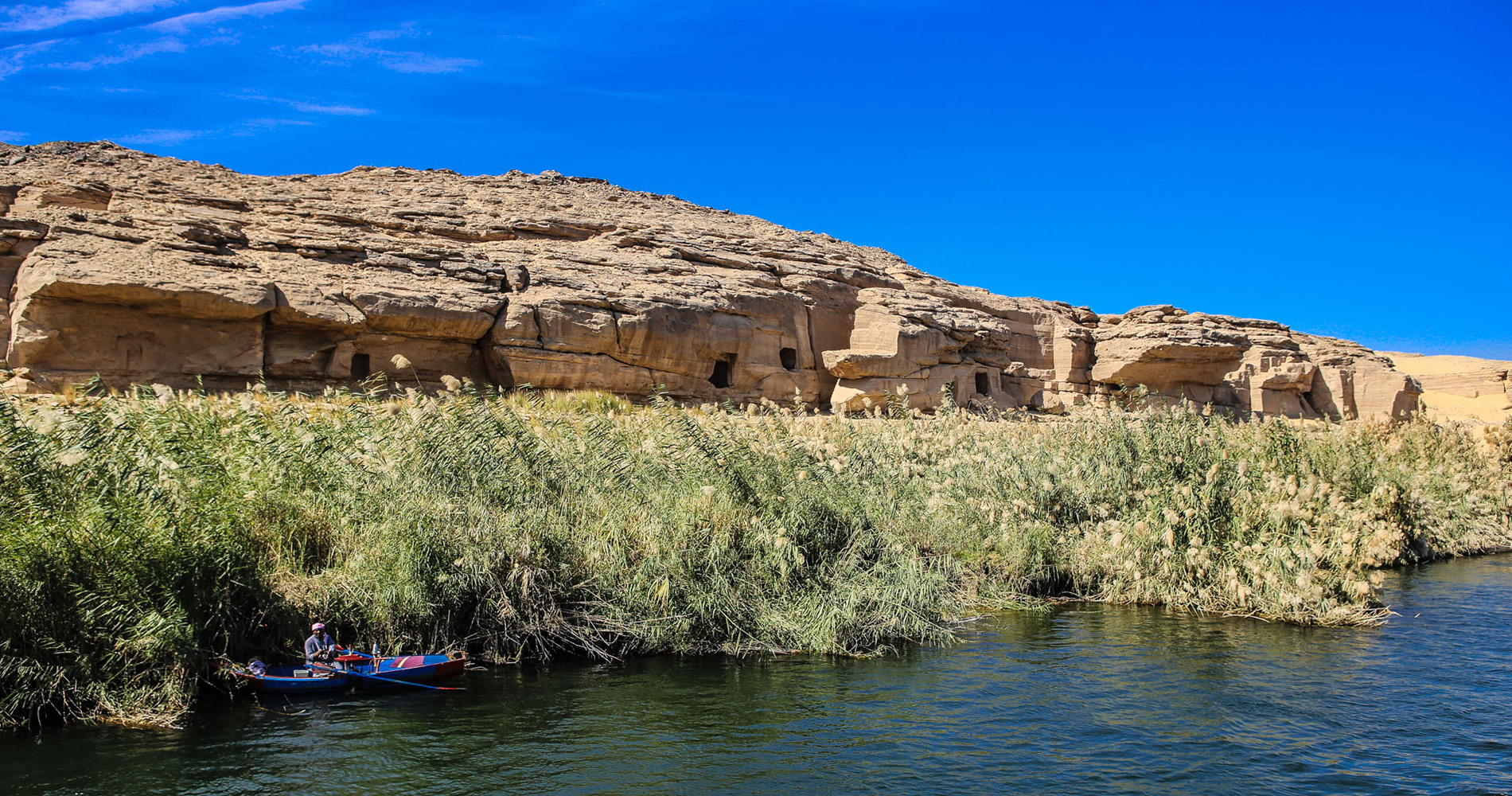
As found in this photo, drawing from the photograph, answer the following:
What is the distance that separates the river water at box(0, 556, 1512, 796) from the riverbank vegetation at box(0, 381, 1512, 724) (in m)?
0.54

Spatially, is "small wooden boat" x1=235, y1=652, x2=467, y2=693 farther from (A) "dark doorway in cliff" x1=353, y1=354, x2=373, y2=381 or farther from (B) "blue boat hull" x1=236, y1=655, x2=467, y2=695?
(A) "dark doorway in cliff" x1=353, y1=354, x2=373, y2=381

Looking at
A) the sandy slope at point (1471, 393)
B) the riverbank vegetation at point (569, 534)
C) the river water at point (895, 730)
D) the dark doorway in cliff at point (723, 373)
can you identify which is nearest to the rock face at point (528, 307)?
the dark doorway in cliff at point (723, 373)

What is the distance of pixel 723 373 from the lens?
2883 centimetres

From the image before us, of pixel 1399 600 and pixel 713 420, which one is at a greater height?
Answer: pixel 713 420

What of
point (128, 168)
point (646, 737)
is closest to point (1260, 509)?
point (646, 737)

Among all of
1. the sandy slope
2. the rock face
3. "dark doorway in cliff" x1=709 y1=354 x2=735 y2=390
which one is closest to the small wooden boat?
the rock face

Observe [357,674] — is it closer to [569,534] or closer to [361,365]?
[569,534]

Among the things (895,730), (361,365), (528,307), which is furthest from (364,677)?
(361,365)

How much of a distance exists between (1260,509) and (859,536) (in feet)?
15.9

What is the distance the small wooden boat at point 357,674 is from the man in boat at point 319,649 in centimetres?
4

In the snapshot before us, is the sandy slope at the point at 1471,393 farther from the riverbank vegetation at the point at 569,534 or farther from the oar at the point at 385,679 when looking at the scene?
the oar at the point at 385,679

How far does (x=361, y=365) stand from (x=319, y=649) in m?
17.4

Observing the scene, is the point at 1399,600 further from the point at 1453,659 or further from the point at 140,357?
the point at 140,357

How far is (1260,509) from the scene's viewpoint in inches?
479
